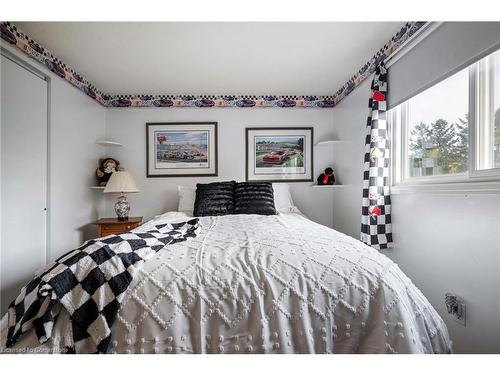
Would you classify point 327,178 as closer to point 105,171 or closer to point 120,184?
point 120,184

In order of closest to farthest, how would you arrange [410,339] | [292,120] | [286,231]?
1. [410,339]
2. [286,231]
3. [292,120]

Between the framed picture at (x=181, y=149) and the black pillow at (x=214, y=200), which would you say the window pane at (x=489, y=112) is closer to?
the black pillow at (x=214, y=200)

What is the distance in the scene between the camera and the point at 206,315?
87 centimetres

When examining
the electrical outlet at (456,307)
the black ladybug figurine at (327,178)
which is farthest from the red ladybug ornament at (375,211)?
the black ladybug figurine at (327,178)

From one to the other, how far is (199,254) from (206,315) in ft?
0.91

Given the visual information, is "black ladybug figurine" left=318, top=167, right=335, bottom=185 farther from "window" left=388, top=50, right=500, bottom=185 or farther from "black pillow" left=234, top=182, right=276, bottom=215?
"window" left=388, top=50, right=500, bottom=185

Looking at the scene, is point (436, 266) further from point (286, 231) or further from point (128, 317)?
point (128, 317)

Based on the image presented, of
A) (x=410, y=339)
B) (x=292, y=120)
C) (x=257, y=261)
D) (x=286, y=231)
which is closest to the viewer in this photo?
(x=410, y=339)

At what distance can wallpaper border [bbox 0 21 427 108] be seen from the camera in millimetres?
2015

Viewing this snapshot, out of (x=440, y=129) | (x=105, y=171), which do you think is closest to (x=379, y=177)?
Result: (x=440, y=129)

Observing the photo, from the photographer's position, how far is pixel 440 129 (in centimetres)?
166

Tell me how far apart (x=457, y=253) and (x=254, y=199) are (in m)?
1.68

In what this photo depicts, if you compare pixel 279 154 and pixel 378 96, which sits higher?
pixel 378 96
